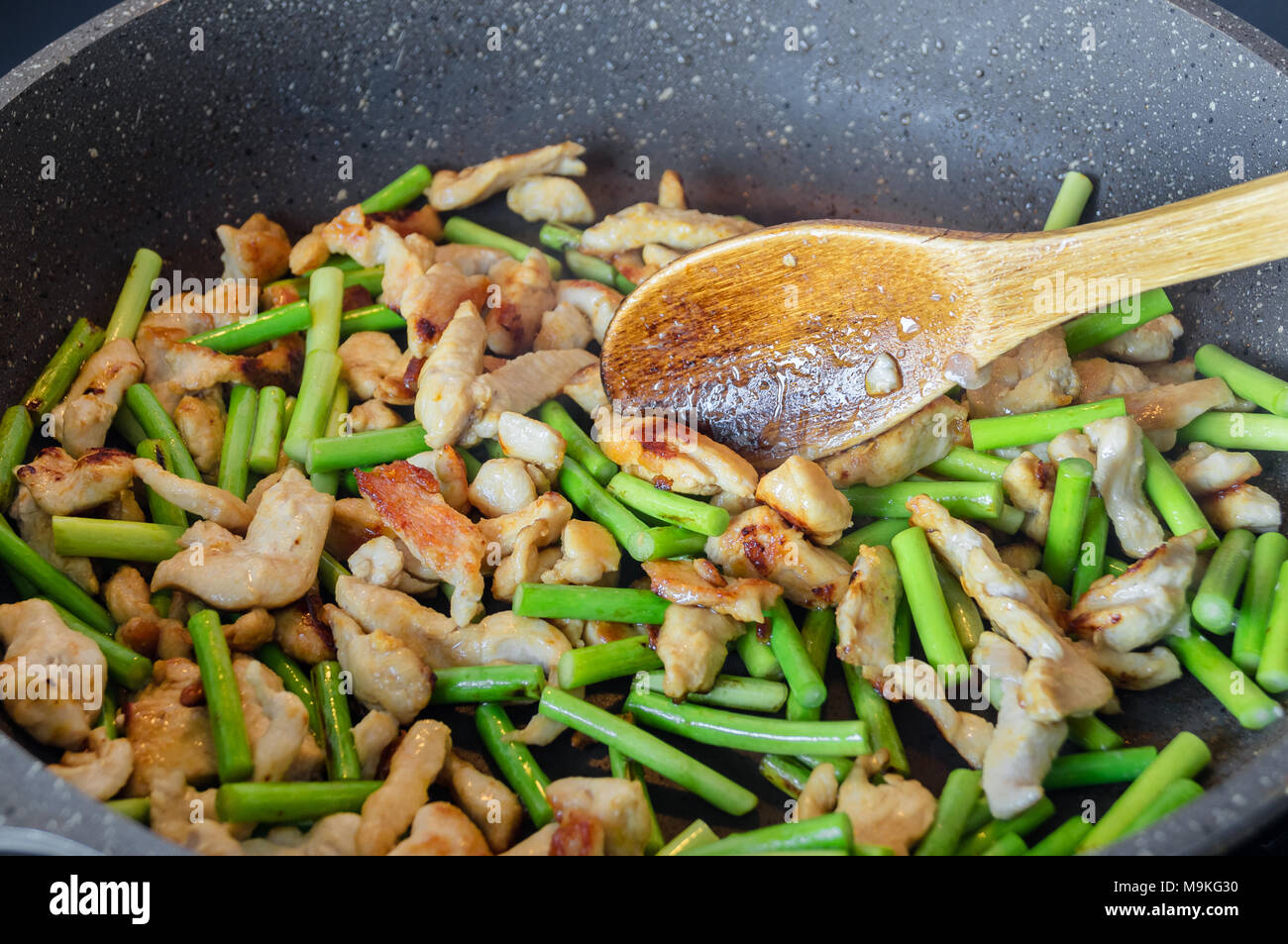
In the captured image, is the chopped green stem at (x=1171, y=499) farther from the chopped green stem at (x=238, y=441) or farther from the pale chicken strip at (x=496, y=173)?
the chopped green stem at (x=238, y=441)

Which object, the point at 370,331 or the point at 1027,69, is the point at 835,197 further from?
the point at 370,331

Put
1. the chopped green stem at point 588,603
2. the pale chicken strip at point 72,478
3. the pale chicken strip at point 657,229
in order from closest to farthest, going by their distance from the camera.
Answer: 1. the chopped green stem at point 588,603
2. the pale chicken strip at point 72,478
3. the pale chicken strip at point 657,229

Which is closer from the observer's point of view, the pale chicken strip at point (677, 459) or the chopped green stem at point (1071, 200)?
the pale chicken strip at point (677, 459)

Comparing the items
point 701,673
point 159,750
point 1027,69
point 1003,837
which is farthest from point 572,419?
point 1027,69

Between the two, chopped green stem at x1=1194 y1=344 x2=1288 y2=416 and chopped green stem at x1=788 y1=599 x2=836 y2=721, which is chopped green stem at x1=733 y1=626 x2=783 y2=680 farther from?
chopped green stem at x1=1194 y1=344 x2=1288 y2=416

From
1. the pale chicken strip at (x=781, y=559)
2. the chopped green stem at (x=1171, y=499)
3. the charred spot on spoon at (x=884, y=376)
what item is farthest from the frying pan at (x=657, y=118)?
the charred spot on spoon at (x=884, y=376)

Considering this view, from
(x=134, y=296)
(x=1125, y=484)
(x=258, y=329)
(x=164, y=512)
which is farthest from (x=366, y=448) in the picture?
(x=1125, y=484)
